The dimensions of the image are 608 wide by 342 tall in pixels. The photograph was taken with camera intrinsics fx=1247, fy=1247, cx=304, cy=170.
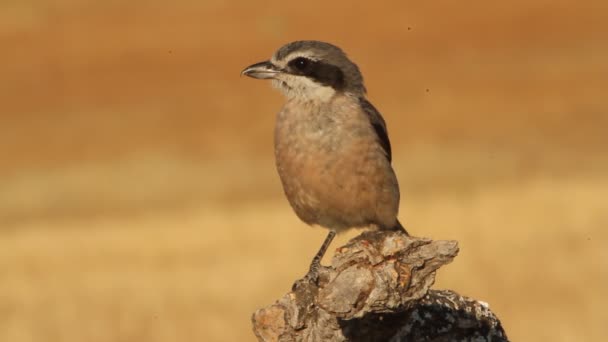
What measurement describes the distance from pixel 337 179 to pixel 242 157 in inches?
647

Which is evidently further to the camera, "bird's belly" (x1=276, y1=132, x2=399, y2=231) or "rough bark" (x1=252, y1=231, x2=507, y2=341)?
"bird's belly" (x1=276, y1=132, x2=399, y2=231)

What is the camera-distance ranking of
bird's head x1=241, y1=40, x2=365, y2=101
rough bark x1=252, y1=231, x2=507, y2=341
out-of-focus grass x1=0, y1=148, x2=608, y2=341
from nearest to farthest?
rough bark x1=252, y1=231, x2=507, y2=341, bird's head x1=241, y1=40, x2=365, y2=101, out-of-focus grass x1=0, y1=148, x2=608, y2=341

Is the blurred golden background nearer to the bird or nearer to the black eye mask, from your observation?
the bird

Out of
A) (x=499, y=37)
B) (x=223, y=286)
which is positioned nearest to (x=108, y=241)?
(x=223, y=286)

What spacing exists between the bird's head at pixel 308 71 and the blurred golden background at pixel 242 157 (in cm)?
706

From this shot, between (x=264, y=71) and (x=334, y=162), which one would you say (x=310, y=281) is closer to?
(x=334, y=162)

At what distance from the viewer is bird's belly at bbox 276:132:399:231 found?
996 cm

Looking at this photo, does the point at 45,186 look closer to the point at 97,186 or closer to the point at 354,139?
the point at 97,186

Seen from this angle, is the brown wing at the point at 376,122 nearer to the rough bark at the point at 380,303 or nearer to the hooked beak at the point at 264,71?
the hooked beak at the point at 264,71

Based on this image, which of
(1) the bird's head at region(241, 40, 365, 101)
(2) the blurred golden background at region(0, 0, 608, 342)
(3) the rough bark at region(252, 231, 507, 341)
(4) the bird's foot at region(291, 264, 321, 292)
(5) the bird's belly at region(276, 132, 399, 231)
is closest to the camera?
(3) the rough bark at region(252, 231, 507, 341)

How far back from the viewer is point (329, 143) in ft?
32.7

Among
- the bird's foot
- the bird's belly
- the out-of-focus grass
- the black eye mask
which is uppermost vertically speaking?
the out-of-focus grass

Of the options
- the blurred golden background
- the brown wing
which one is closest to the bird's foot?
the brown wing

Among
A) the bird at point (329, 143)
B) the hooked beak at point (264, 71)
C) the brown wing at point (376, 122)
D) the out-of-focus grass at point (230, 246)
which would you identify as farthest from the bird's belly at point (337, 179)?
the out-of-focus grass at point (230, 246)
